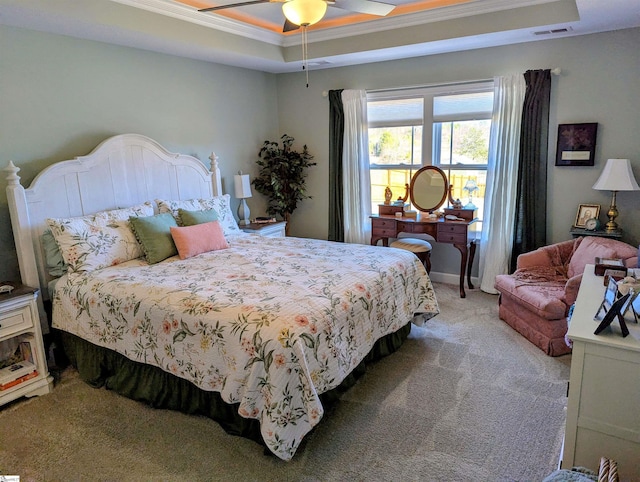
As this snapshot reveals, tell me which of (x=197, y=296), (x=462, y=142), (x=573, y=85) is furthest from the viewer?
(x=462, y=142)

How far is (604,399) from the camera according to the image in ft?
5.45

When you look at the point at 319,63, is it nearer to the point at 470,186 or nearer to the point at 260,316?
the point at 470,186

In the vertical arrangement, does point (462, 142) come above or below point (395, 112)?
below

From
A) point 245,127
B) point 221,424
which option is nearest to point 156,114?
point 245,127

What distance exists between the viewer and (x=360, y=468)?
6.74 ft

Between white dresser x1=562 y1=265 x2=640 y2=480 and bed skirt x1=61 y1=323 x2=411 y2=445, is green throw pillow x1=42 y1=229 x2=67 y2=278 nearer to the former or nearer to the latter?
bed skirt x1=61 y1=323 x2=411 y2=445

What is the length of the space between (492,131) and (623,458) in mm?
3238

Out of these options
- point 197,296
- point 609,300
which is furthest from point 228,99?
point 609,300

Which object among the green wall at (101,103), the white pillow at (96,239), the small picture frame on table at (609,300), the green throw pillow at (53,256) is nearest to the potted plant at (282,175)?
the green wall at (101,103)

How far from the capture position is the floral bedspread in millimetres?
2014

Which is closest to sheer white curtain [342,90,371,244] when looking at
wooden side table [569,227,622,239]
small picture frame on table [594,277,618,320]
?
wooden side table [569,227,622,239]

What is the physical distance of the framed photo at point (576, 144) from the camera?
3.76m

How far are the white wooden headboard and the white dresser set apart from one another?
332cm

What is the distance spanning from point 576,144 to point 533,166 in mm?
388
